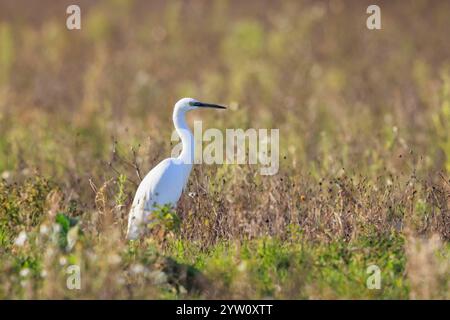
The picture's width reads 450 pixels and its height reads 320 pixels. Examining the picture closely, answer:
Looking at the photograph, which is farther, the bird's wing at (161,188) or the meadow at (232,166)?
the bird's wing at (161,188)

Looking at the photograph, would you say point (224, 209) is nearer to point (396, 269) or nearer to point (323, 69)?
point (396, 269)

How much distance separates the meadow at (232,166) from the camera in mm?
6551

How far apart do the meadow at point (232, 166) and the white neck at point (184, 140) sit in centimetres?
26

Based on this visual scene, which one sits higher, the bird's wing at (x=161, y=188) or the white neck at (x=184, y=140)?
the white neck at (x=184, y=140)

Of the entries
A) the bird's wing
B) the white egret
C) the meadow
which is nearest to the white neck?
the white egret

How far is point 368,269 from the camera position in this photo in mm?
6637

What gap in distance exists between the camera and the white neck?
8539 millimetres

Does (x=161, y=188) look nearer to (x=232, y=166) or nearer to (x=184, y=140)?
(x=184, y=140)

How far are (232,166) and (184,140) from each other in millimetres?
498

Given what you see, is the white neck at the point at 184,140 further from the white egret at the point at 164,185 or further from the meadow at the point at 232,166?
the meadow at the point at 232,166

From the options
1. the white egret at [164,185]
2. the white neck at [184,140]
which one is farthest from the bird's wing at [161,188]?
the white neck at [184,140]

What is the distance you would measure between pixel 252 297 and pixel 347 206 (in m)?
1.84

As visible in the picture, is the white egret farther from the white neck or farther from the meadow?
the meadow

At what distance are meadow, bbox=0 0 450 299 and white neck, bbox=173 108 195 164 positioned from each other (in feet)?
0.87
